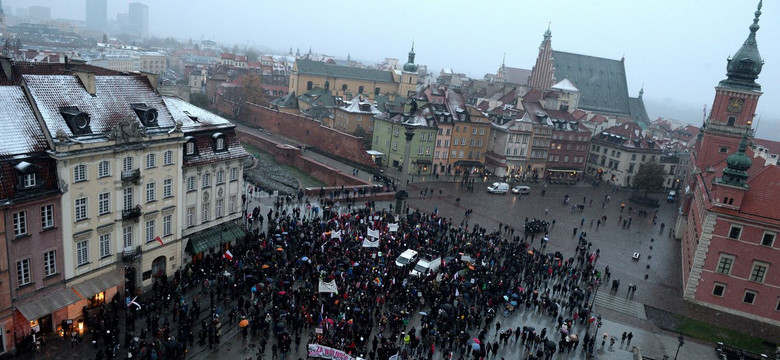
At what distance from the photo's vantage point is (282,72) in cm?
15475

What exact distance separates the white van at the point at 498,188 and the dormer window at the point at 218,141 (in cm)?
3575

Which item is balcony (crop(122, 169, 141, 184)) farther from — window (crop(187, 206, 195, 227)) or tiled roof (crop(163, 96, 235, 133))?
window (crop(187, 206, 195, 227))

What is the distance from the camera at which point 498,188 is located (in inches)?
2443

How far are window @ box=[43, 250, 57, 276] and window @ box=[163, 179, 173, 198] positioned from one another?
21.7ft

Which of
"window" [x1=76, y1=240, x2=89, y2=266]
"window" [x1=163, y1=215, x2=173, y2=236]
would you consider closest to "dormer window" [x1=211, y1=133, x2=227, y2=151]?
"window" [x1=163, y1=215, x2=173, y2=236]

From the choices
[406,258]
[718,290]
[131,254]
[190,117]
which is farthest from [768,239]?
[131,254]

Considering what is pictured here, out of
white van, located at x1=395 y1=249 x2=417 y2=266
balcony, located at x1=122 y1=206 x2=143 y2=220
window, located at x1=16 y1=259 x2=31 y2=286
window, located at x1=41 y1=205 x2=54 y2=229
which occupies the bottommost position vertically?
white van, located at x1=395 y1=249 x2=417 y2=266

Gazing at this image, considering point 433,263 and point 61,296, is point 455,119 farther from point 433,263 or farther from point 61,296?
point 61,296

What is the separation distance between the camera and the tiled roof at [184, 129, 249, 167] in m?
31.4

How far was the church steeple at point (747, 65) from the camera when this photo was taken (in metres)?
52.9

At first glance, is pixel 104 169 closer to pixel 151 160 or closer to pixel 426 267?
pixel 151 160

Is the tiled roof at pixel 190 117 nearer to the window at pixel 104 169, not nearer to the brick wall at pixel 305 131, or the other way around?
the window at pixel 104 169

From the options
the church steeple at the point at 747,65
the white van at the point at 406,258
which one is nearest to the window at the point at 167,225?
the white van at the point at 406,258

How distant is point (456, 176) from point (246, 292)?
42644 millimetres
